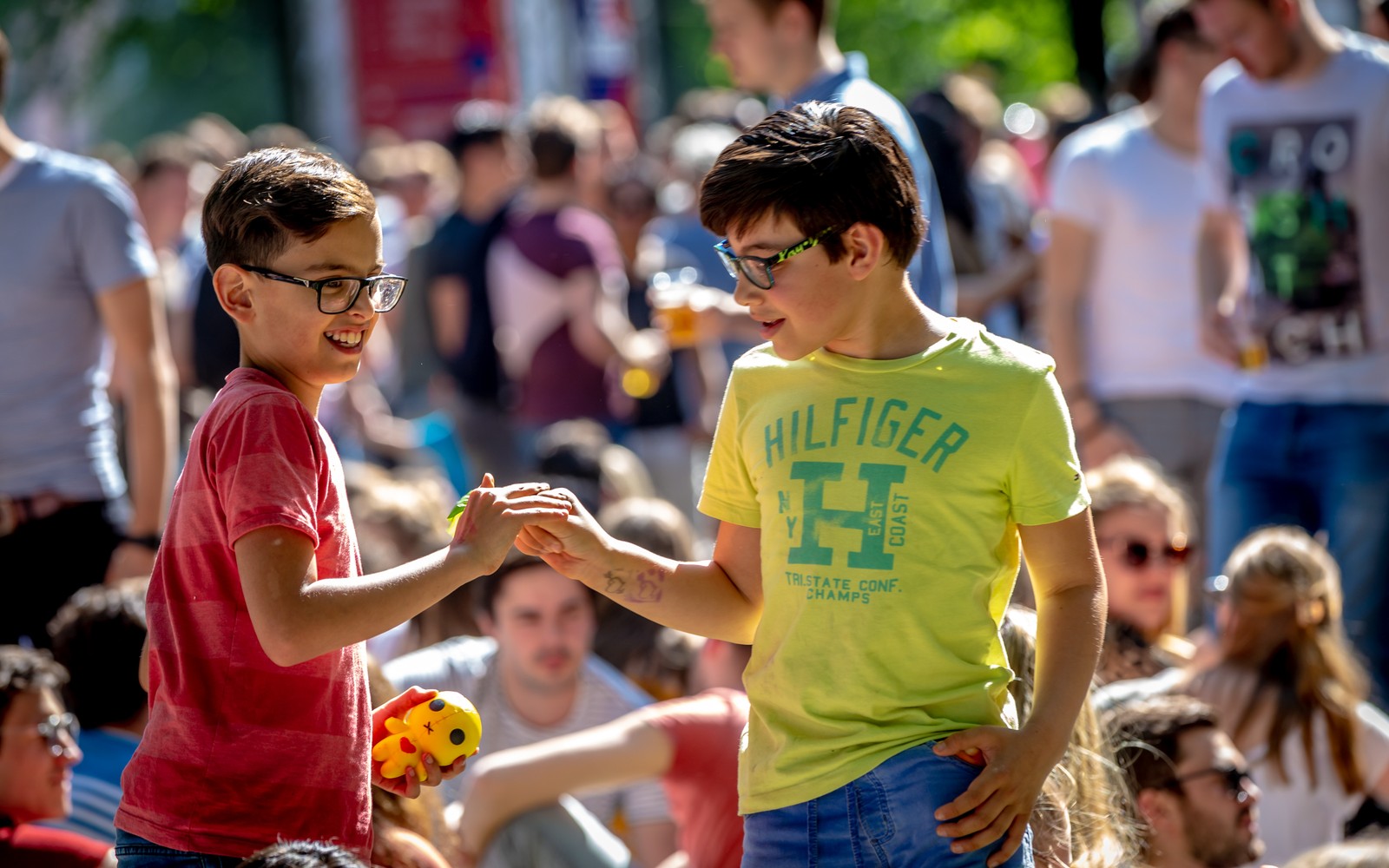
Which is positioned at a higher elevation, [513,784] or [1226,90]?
[1226,90]

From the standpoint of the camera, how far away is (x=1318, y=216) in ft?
16.1

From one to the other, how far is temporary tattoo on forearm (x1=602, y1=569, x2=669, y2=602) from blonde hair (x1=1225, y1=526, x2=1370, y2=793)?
85.1 inches

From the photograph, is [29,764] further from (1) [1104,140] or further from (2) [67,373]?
(1) [1104,140]

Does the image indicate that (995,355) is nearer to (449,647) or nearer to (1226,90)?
(449,647)

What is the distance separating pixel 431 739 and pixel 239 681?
13.2 inches

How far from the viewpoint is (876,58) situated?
93.6 ft

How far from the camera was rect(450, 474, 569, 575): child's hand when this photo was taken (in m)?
2.43

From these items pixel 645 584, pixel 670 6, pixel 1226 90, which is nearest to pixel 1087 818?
pixel 645 584

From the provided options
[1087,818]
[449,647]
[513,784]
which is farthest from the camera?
[449,647]

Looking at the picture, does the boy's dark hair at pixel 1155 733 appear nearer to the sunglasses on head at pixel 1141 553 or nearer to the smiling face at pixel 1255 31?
the sunglasses on head at pixel 1141 553

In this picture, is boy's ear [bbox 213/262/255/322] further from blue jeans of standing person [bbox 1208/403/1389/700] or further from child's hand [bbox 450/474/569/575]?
blue jeans of standing person [bbox 1208/403/1389/700]

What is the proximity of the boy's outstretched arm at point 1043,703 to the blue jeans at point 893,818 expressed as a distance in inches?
0.9

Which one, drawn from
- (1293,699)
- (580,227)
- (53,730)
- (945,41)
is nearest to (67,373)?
(53,730)

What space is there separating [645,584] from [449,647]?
204 cm
